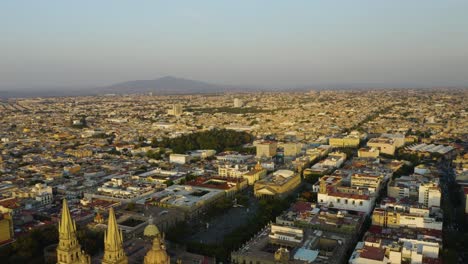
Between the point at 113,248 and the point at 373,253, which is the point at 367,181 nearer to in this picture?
the point at 373,253

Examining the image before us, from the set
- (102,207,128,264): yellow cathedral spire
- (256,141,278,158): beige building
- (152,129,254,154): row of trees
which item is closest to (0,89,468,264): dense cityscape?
(102,207,128,264): yellow cathedral spire

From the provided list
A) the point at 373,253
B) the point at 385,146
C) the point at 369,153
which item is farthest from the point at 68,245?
the point at 385,146

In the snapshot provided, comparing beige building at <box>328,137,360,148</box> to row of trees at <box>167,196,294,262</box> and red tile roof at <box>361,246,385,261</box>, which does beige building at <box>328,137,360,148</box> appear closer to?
row of trees at <box>167,196,294,262</box>

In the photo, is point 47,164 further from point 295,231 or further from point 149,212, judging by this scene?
point 295,231

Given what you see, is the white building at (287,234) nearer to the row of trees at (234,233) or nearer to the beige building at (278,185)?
the row of trees at (234,233)

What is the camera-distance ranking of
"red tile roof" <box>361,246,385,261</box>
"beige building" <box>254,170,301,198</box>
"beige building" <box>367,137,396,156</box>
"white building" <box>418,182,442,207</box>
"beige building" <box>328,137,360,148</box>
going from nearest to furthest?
Answer: "red tile roof" <box>361,246,385,261</box> → "white building" <box>418,182,442,207</box> → "beige building" <box>254,170,301,198</box> → "beige building" <box>367,137,396,156</box> → "beige building" <box>328,137,360,148</box>

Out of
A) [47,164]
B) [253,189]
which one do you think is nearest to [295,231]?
[253,189]
